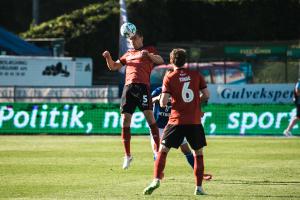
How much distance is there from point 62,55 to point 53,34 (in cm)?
490

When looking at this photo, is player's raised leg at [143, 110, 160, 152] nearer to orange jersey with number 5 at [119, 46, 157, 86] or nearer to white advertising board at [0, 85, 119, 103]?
orange jersey with number 5 at [119, 46, 157, 86]

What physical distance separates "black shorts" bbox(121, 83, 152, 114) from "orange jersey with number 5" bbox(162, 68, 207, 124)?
10.4 ft

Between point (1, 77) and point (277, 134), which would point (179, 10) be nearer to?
point (1, 77)

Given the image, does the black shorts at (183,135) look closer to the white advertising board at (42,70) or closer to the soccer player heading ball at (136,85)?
→ the soccer player heading ball at (136,85)

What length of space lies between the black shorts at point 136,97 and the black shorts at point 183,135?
323 cm

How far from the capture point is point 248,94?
1373 inches

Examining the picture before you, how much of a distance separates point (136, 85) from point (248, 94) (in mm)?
19057

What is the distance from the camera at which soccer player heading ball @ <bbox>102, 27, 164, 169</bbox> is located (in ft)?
53.3

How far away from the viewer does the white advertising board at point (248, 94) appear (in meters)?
34.7

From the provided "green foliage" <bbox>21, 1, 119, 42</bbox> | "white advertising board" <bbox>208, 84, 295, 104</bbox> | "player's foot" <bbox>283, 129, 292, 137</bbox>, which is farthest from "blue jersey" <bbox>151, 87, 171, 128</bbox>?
"green foliage" <bbox>21, 1, 119, 42</bbox>

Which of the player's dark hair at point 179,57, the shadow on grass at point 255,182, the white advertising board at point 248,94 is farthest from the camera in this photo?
the white advertising board at point 248,94

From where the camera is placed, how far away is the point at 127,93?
16.3m

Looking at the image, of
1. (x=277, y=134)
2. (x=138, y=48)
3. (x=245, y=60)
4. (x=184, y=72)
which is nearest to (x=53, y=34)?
(x=245, y=60)

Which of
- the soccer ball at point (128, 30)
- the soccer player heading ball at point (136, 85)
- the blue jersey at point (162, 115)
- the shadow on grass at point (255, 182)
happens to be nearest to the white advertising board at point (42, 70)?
the blue jersey at point (162, 115)
